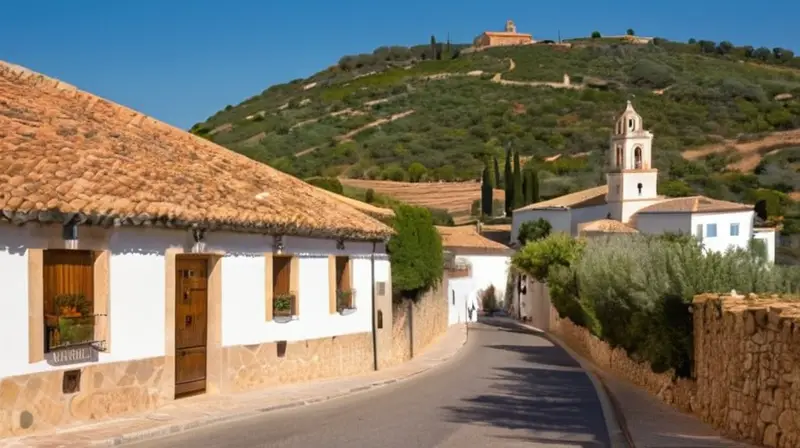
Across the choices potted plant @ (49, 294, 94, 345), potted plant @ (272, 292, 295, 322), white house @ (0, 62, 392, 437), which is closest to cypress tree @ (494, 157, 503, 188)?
white house @ (0, 62, 392, 437)

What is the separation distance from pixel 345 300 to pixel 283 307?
10.1 feet

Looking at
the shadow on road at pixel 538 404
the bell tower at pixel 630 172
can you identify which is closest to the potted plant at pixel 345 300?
the shadow on road at pixel 538 404

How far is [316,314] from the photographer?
68.4ft

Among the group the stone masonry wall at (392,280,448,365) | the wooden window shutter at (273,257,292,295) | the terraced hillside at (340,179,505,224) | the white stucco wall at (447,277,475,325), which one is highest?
the terraced hillside at (340,179,505,224)

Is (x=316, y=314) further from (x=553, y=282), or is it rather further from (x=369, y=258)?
(x=553, y=282)

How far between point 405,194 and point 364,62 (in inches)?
3813

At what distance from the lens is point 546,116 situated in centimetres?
12769

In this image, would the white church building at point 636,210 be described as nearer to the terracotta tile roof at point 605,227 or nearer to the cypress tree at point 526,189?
the terracotta tile roof at point 605,227

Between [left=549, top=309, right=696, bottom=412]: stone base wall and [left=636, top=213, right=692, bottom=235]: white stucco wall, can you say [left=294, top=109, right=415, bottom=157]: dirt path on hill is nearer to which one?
[left=636, top=213, right=692, bottom=235]: white stucco wall

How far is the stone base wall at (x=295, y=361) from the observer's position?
1789 cm

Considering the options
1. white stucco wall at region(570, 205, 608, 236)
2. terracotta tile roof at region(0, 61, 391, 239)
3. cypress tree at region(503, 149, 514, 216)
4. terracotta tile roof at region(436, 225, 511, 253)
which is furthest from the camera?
A: cypress tree at region(503, 149, 514, 216)

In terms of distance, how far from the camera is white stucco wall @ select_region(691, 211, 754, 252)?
216ft

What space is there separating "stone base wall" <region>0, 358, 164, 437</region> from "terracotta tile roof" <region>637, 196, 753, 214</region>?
180 feet

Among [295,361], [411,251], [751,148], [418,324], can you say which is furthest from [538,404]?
[751,148]
